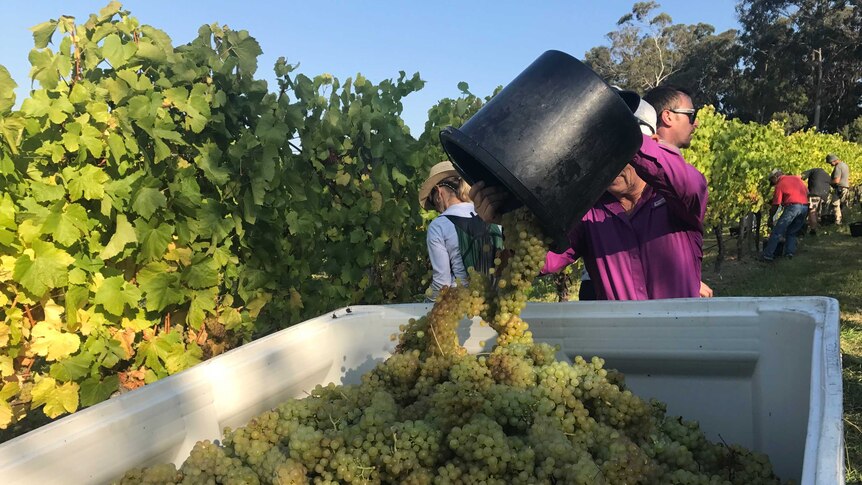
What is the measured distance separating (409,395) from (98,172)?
1.53 meters

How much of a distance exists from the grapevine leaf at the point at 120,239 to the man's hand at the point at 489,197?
1443 millimetres

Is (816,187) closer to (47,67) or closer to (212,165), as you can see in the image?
(212,165)

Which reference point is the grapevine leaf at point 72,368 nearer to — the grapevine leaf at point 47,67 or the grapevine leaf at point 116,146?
the grapevine leaf at point 116,146

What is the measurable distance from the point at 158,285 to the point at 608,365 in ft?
5.95

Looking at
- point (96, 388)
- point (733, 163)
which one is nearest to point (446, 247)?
point (96, 388)

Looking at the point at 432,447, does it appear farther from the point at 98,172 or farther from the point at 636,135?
the point at 98,172

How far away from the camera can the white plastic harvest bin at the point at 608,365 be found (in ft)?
3.86

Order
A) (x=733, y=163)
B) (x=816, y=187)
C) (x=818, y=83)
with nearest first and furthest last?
1. (x=733, y=163)
2. (x=816, y=187)
3. (x=818, y=83)

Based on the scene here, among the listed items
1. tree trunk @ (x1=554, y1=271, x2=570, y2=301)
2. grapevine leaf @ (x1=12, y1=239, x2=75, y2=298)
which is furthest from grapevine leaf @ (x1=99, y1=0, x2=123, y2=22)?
tree trunk @ (x1=554, y1=271, x2=570, y2=301)

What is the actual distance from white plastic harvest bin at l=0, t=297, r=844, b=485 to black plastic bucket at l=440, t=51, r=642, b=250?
0.57 meters

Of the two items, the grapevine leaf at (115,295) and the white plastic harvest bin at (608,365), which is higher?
the grapevine leaf at (115,295)

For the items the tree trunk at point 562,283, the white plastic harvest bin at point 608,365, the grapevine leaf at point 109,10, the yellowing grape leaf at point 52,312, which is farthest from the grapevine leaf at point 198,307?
the tree trunk at point 562,283

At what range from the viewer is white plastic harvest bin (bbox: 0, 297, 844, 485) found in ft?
3.86

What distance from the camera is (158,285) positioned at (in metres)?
2.38
